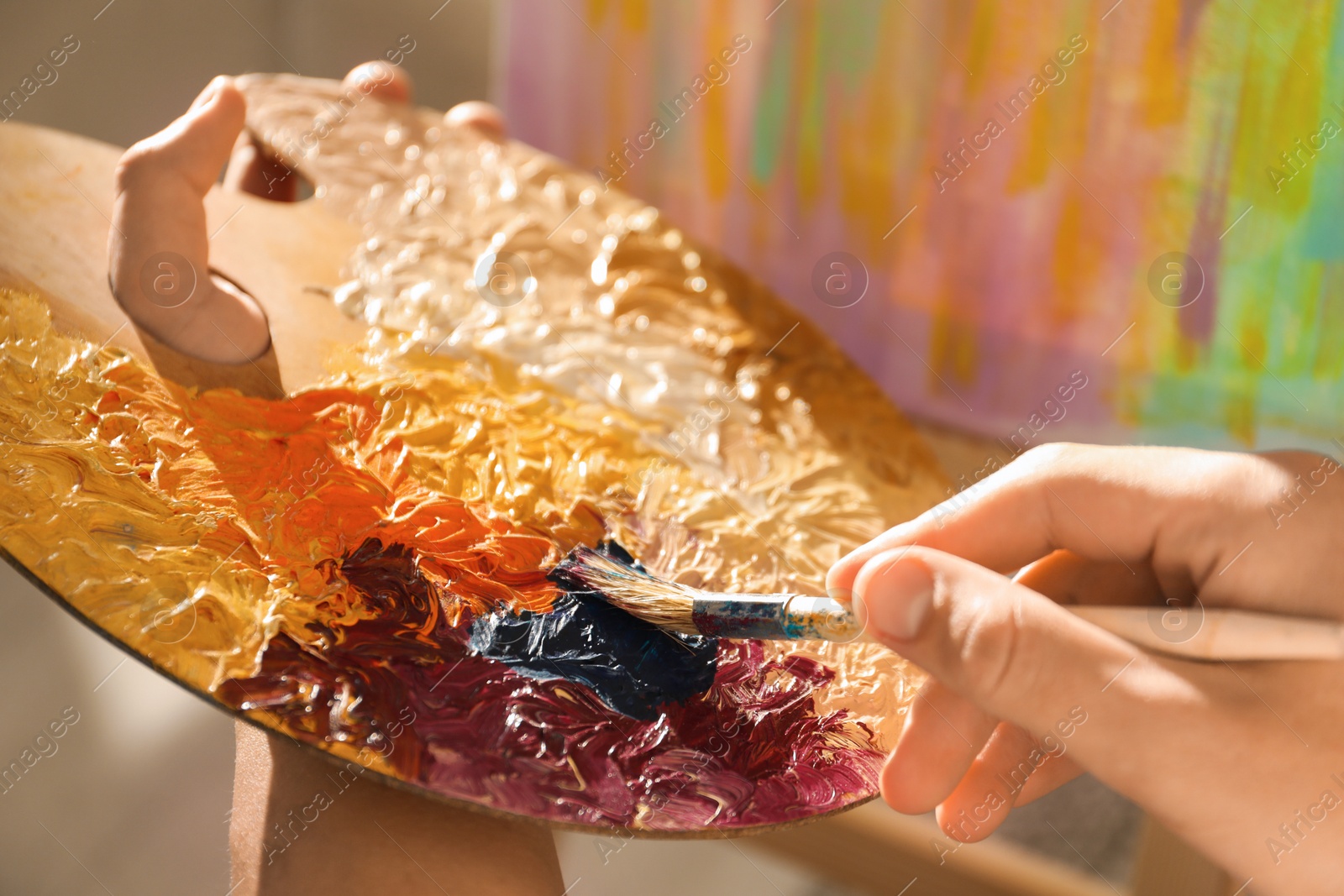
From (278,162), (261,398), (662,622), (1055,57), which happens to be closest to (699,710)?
(662,622)

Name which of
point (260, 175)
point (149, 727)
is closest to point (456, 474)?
point (260, 175)

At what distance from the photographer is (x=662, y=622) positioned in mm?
428

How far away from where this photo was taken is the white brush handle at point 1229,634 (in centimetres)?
37

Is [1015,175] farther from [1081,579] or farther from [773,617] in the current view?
[773,617]

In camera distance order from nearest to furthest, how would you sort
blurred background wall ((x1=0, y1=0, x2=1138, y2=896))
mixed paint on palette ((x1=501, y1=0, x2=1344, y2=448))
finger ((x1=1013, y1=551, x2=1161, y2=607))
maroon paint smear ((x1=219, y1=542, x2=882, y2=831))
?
maroon paint smear ((x1=219, y1=542, x2=882, y2=831))
finger ((x1=1013, y1=551, x2=1161, y2=607))
blurred background wall ((x1=0, y1=0, x2=1138, y2=896))
mixed paint on palette ((x1=501, y1=0, x2=1344, y2=448))

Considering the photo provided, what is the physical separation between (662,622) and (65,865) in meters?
0.55

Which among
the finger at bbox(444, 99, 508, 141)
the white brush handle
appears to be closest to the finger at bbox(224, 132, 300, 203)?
the finger at bbox(444, 99, 508, 141)

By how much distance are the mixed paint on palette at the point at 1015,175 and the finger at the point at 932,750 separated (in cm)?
75

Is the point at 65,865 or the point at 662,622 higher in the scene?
the point at 662,622

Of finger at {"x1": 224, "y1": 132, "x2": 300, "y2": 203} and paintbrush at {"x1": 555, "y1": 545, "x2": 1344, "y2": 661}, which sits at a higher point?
finger at {"x1": 224, "y1": 132, "x2": 300, "y2": 203}

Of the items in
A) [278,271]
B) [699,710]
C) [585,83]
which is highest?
[585,83]

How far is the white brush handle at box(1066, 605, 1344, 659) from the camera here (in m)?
0.37

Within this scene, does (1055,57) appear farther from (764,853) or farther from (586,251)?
(764,853)

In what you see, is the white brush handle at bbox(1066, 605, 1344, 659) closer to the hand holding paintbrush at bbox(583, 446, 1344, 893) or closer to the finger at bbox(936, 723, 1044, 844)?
the hand holding paintbrush at bbox(583, 446, 1344, 893)
